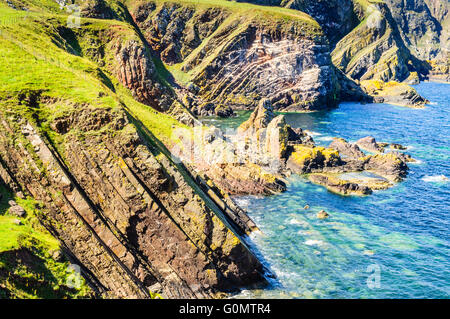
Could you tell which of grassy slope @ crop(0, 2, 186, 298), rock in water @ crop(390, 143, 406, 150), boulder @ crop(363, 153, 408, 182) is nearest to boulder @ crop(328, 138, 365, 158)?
boulder @ crop(363, 153, 408, 182)

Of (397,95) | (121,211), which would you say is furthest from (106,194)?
(397,95)

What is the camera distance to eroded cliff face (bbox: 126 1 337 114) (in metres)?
130

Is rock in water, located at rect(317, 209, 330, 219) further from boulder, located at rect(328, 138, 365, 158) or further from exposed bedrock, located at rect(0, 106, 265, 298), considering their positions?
boulder, located at rect(328, 138, 365, 158)

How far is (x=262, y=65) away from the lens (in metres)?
133

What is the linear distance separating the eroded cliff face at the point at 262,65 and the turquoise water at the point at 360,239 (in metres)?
67.0

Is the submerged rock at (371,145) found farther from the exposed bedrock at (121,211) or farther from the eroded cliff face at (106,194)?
the exposed bedrock at (121,211)

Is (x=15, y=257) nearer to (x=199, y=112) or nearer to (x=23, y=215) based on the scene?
(x=23, y=215)

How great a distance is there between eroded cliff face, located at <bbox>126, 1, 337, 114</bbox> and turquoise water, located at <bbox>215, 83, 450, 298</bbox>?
6701 cm

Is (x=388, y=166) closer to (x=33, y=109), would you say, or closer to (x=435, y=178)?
(x=435, y=178)

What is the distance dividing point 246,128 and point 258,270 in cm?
5326

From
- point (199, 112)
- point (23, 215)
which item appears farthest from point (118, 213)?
point (199, 112)

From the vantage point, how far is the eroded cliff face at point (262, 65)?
130250 millimetres

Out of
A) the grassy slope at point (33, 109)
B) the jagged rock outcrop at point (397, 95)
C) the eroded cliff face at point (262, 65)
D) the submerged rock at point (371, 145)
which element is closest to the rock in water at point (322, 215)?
the grassy slope at point (33, 109)

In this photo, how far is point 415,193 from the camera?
56531 mm
